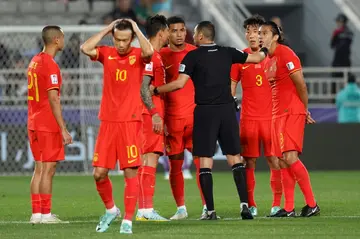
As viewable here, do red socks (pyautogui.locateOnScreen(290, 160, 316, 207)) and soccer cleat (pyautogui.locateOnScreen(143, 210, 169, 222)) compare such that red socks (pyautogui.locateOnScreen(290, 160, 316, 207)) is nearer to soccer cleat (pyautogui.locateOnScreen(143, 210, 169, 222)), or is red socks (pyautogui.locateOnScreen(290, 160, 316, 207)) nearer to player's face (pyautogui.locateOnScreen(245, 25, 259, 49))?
player's face (pyautogui.locateOnScreen(245, 25, 259, 49))

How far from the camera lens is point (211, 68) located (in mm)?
12312

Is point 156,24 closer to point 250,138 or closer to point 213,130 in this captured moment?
point 213,130

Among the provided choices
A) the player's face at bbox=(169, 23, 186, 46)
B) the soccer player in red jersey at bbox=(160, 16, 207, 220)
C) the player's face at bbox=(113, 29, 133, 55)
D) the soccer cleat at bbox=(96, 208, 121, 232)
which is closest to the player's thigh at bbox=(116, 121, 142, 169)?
the soccer cleat at bbox=(96, 208, 121, 232)

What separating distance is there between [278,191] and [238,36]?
14684 millimetres

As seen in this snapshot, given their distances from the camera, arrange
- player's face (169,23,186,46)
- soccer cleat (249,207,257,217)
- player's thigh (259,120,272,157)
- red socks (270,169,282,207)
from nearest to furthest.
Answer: player's face (169,23,186,46) → soccer cleat (249,207,257,217) → red socks (270,169,282,207) → player's thigh (259,120,272,157)

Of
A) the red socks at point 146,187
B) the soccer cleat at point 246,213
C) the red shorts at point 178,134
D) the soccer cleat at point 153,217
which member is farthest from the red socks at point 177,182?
the soccer cleat at point 246,213

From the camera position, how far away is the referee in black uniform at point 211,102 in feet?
40.4

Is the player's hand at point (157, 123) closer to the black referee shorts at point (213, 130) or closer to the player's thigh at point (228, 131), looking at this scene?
the black referee shorts at point (213, 130)

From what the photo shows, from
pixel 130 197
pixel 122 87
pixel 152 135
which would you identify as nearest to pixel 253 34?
pixel 152 135

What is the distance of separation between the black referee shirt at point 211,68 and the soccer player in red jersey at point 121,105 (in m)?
1.16

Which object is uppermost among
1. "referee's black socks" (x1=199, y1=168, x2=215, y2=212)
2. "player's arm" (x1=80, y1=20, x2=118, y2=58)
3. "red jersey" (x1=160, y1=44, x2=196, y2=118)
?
"player's arm" (x1=80, y1=20, x2=118, y2=58)

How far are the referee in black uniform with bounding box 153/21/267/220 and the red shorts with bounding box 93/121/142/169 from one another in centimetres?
123

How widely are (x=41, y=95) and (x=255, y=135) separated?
2630mm

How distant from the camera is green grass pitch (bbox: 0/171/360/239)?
10883 mm
